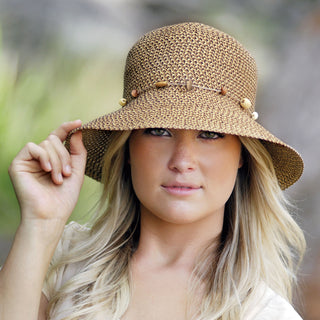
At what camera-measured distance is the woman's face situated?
5.94 feet

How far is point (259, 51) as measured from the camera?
4348 millimetres

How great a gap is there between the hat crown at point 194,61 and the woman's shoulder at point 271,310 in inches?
24.7

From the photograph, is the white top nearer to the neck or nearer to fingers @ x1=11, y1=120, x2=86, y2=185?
the neck

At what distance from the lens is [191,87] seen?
1.83 m

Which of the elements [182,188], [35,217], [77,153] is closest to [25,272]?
[35,217]

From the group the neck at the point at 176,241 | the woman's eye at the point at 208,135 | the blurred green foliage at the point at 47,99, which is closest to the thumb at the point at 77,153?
the neck at the point at 176,241

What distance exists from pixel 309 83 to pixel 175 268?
2.72 meters

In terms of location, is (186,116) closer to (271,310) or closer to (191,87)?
(191,87)

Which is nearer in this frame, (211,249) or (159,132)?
(159,132)

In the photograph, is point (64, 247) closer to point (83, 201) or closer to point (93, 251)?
point (93, 251)

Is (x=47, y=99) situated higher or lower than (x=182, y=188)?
higher

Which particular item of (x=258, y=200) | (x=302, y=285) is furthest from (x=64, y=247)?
(x=302, y=285)

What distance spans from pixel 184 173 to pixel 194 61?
1.17ft

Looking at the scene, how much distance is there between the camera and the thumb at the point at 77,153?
191 cm
